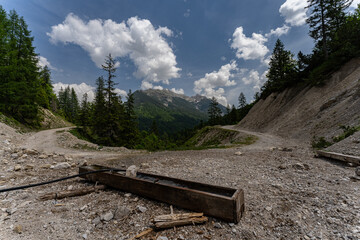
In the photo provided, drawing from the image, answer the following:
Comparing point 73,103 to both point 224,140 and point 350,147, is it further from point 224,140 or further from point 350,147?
point 350,147

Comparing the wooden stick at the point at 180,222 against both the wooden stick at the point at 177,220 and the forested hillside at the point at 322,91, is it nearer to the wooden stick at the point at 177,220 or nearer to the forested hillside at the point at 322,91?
the wooden stick at the point at 177,220

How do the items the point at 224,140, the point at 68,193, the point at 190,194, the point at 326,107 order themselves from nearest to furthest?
the point at 190,194 < the point at 68,193 < the point at 326,107 < the point at 224,140

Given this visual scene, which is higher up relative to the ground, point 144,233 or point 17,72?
point 17,72

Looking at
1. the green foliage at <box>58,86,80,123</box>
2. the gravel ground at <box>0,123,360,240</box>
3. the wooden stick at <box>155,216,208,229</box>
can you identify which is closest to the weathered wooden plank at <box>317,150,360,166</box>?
the gravel ground at <box>0,123,360,240</box>

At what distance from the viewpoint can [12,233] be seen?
9.65 feet

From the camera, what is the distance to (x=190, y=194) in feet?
11.6

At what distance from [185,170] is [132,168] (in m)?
2.74

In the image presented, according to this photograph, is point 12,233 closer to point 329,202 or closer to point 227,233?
point 227,233

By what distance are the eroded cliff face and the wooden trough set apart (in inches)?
555

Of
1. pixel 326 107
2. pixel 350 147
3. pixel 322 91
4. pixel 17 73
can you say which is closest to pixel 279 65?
pixel 322 91

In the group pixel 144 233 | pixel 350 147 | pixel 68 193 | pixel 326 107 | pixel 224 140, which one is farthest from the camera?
pixel 224 140

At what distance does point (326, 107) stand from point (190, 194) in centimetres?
2353

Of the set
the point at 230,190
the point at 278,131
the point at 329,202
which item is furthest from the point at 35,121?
the point at 278,131

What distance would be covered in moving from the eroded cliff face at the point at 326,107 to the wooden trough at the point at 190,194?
1410 cm
